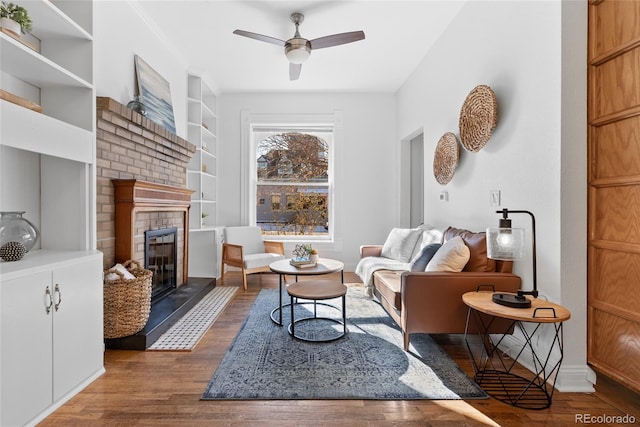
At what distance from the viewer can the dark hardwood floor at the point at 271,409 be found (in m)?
1.64

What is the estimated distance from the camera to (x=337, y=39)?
3.02 m

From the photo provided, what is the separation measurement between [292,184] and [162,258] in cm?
256

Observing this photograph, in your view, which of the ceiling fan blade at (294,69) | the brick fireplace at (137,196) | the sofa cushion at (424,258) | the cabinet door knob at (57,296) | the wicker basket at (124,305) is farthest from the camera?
the ceiling fan blade at (294,69)

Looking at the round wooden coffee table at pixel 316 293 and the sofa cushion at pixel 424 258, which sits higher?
the sofa cushion at pixel 424 258

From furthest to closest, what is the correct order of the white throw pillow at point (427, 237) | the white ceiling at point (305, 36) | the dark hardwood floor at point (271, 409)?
the white throw pillow at point (427, 237) < the white ceiling at point (305, 36) < the dark hardwood floor at point (271, 409)

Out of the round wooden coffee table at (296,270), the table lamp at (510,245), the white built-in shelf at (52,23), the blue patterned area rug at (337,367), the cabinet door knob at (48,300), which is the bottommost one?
the blue patterned area rug at (337,367)

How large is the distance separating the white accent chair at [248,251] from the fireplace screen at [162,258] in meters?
0.83

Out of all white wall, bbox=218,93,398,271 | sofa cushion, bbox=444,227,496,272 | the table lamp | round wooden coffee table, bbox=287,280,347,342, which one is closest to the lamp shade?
the table lamp

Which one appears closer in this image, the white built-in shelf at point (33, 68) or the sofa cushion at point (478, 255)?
the white built-in shelf at point (33, 68)

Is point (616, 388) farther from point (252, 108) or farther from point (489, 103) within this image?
point (252, 108)

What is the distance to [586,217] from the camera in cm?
195

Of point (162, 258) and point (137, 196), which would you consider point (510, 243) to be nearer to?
point (137, 196)

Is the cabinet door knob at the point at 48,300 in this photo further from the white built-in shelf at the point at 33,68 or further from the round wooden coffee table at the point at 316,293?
the round wooden coffee table at the point at 316,293

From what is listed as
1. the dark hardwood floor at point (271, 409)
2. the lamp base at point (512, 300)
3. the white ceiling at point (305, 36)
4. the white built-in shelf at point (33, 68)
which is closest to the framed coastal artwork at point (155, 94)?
the white ceiling at point (305, 36)
